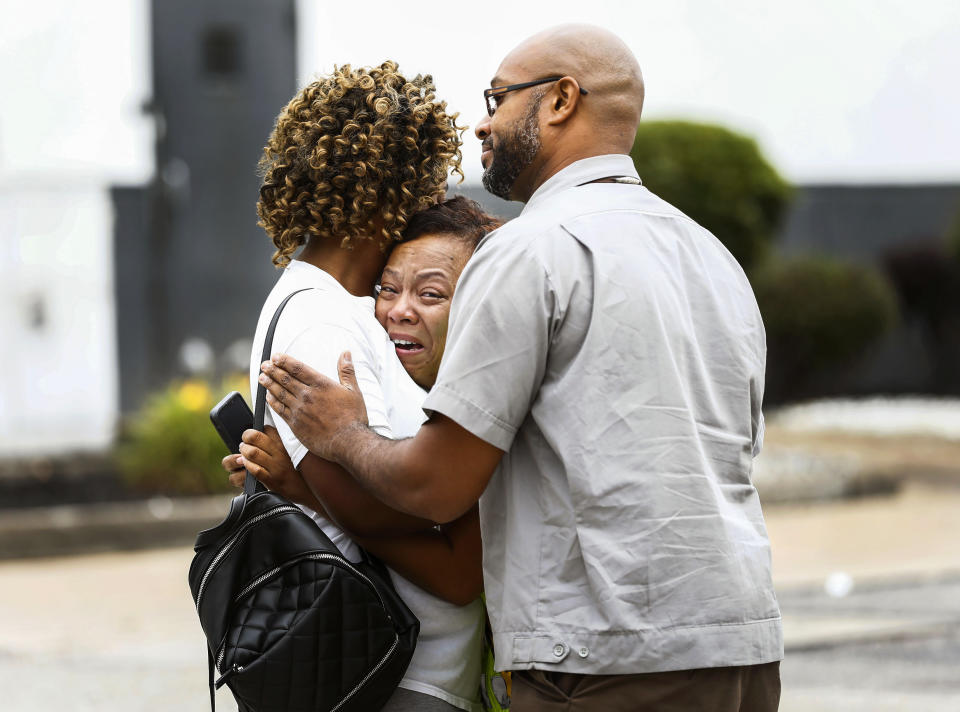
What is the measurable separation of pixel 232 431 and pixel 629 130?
3.23 ft

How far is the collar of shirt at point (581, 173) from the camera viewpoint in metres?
2.26

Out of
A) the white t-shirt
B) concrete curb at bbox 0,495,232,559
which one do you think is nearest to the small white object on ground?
concrete curb at bbox 0,495,232,559

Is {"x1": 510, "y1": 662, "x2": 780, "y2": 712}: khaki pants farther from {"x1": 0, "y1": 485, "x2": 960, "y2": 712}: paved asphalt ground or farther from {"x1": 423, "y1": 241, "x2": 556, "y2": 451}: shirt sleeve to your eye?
{"x1": 0, "y1": 485, "x2": 960, "y2": 712}: paved asphalt ground

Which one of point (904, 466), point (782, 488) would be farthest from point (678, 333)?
point (904, 466)

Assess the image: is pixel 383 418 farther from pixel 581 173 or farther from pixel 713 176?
pixel 713 176

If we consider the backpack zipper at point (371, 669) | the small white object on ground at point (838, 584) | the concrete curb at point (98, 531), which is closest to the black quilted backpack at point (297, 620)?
the backpack zipper at point (371, 669)

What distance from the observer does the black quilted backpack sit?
2.19 meters

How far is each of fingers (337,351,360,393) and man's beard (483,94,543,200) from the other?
436 millimetres

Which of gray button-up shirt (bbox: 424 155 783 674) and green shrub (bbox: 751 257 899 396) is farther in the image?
green shrub (bbox: 751 257 899 396)

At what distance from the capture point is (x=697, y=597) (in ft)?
6.66

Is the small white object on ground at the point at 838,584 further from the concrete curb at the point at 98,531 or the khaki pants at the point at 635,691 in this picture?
the khaki pants at the point at 635,691

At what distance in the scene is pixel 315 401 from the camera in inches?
87.8

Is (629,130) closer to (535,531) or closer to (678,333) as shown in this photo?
(678,333)

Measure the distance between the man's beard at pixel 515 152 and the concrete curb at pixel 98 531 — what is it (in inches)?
297
